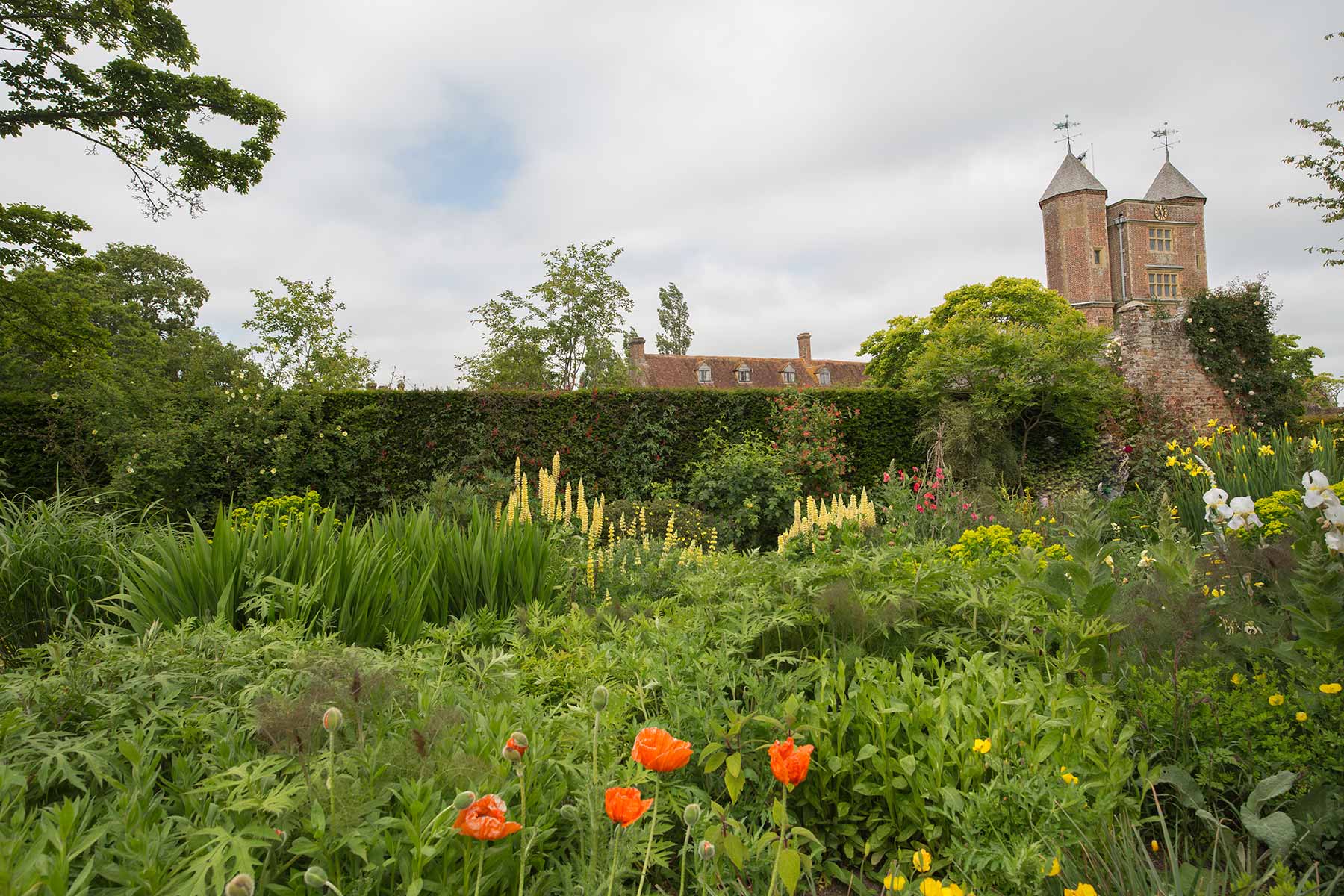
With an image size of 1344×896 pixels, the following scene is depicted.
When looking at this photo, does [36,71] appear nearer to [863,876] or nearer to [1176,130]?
[863,876]

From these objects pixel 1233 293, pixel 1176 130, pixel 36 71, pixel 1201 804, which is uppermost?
pixel 1176 130

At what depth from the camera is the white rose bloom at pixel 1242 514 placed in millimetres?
2756

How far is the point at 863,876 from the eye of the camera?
63.2 inches

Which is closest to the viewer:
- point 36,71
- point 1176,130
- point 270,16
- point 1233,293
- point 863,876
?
point 863,876

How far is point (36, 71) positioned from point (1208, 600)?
14.5 m

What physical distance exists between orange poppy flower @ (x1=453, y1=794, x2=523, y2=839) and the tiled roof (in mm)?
34410

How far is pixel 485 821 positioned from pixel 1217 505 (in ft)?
10.7

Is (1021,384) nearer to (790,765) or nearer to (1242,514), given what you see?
(1242,514)

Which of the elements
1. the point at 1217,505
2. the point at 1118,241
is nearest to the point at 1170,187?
the point at 1118,241

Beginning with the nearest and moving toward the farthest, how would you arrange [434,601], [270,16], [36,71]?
1. [434,601]
2. [270,16]
3. [36,71]

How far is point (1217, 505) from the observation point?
9.38 feet

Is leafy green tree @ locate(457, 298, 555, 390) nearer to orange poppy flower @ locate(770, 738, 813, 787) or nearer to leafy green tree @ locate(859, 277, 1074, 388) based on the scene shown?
leafy green tree @ locate(859, 277, 1074, 388)

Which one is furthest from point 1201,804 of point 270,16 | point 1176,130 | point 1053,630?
point 1176,130

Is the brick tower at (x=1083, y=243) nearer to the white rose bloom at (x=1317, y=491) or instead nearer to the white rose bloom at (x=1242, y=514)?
the white rose bloom at (x=1242, y=514)
